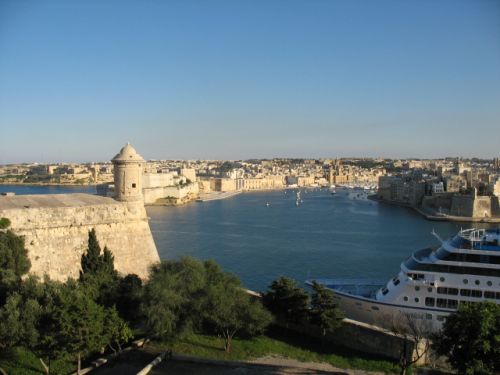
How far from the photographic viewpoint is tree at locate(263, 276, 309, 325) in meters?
7.38

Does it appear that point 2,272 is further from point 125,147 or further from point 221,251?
point 221,251

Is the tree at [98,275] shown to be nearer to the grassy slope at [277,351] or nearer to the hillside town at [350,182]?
the grassy slope at [277,351]

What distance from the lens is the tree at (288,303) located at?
291 inches

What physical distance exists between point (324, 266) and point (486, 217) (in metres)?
20.1

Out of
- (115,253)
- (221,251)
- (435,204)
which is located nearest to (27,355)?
(115,253)

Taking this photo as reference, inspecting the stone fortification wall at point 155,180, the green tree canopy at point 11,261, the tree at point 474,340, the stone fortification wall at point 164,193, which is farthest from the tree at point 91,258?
the stone fortification wall at point 155,180

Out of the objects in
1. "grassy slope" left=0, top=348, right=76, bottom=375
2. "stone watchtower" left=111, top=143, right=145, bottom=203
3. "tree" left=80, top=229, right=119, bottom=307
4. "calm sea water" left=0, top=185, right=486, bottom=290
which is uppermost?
"stone watchtower" left=111, top=143, right=145, bottom=203

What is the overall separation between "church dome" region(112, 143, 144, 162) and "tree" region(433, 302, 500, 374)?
5407 millimetres

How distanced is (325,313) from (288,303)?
649 mm

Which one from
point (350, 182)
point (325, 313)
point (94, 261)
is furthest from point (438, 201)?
point (350, 182)

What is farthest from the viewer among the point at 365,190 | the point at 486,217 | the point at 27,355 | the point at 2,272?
the point at 365,190

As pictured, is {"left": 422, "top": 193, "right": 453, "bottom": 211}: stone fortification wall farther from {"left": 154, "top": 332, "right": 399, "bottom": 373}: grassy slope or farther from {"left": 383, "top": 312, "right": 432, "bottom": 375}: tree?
{"left": 154, "top": 332, "right": 399, "bottom": 373}: grassy slope

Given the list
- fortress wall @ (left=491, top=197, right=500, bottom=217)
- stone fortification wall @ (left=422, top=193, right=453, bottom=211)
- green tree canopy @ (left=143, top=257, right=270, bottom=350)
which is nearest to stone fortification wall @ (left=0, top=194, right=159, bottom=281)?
green tree canopy @ (left=143, top=257, right=270, bottom=350)

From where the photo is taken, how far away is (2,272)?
20.8 feet
